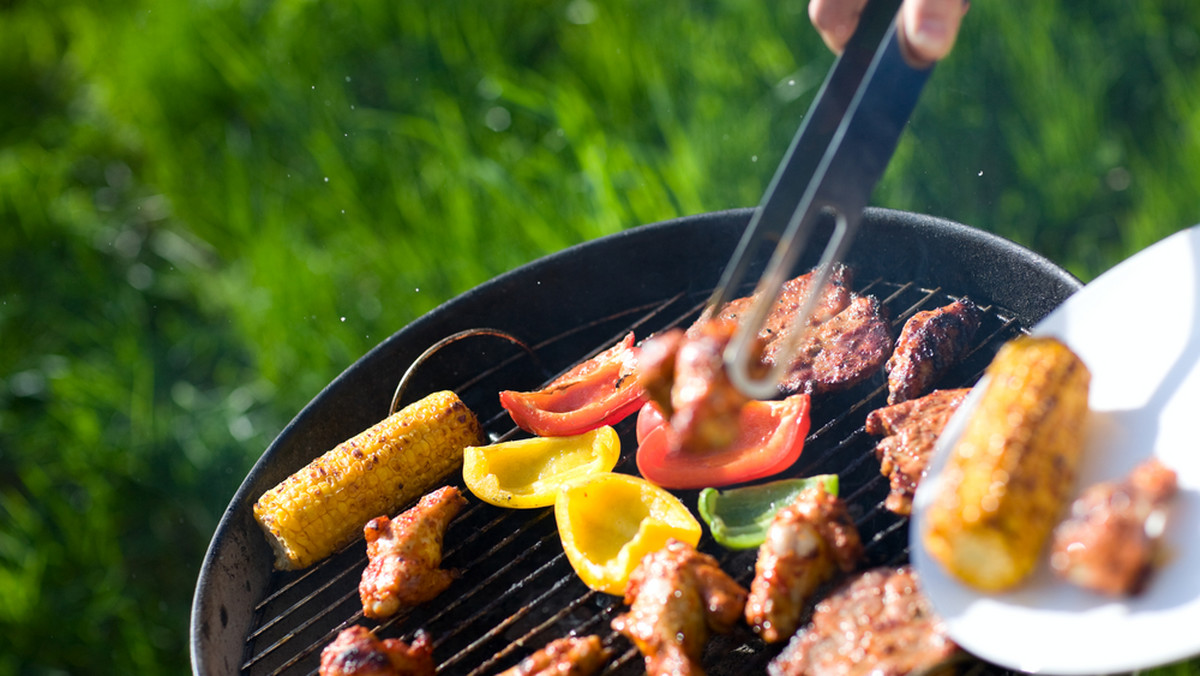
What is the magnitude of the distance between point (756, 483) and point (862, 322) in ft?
2.27

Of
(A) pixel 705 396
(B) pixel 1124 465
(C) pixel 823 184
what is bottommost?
(B) pixel 1124 465

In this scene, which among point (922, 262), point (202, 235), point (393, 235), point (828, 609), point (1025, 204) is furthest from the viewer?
point (202, 235)

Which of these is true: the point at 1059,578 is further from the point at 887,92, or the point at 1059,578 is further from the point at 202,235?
the point at 202,235

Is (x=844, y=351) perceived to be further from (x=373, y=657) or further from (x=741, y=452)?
(x=373, y=657)

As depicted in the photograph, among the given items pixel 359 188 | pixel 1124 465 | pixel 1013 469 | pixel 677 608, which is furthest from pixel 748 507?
pixel 359 188

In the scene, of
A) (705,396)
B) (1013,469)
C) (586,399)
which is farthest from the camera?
(586,399)

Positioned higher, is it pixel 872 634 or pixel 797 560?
pixel 797 560

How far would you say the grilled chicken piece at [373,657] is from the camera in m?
2.42

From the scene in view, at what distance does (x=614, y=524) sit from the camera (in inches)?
107

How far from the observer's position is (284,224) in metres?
5.75

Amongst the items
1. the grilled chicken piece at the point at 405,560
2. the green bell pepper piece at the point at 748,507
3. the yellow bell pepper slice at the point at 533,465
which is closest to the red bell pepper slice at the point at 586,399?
the yellow bell pepper slice at the point at 533,465

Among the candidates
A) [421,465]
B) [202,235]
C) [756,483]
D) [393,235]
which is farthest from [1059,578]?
[202,235]

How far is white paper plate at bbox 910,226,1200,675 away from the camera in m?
1.70

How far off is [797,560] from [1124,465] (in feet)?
2.62
